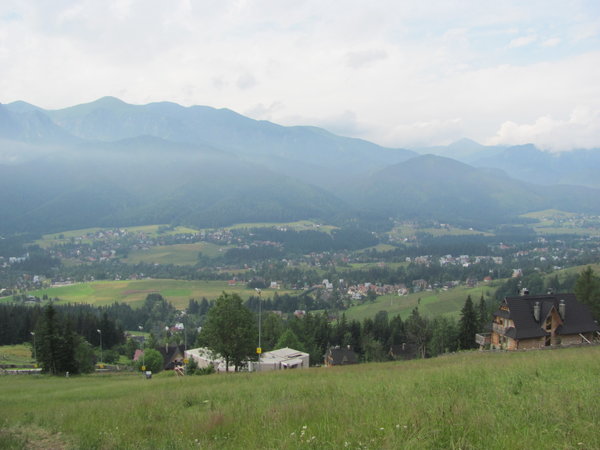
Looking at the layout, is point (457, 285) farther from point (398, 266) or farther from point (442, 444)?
point (442, 444)

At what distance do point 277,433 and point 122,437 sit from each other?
2897 mm

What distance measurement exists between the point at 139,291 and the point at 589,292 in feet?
416

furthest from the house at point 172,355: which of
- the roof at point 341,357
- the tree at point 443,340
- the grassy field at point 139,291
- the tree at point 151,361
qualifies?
the grassy field at point 139,291

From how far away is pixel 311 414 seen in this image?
6555 mm

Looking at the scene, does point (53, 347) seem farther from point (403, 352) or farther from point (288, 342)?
point (403, 352)

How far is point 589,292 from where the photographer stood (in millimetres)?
43094

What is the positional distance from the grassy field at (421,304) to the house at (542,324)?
2292 inches

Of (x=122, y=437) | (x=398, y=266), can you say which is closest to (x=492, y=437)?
(x=122, y=437)

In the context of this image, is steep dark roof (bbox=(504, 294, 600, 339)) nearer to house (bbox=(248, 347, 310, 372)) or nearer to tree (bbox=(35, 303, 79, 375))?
house (bbox=(248, 347, 310, 372))

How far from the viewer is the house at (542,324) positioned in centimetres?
3312

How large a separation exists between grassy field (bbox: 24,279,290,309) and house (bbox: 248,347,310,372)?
80.3 metres

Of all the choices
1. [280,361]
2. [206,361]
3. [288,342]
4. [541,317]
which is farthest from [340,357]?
[541,317]

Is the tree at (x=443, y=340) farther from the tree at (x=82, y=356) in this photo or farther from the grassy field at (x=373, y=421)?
the grassy field at (x=373, y=421)

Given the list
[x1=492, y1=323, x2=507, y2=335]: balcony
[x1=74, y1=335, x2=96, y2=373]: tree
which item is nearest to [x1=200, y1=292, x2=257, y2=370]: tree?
[x1=74, y1=335, x2=96, y2=373]: tree
